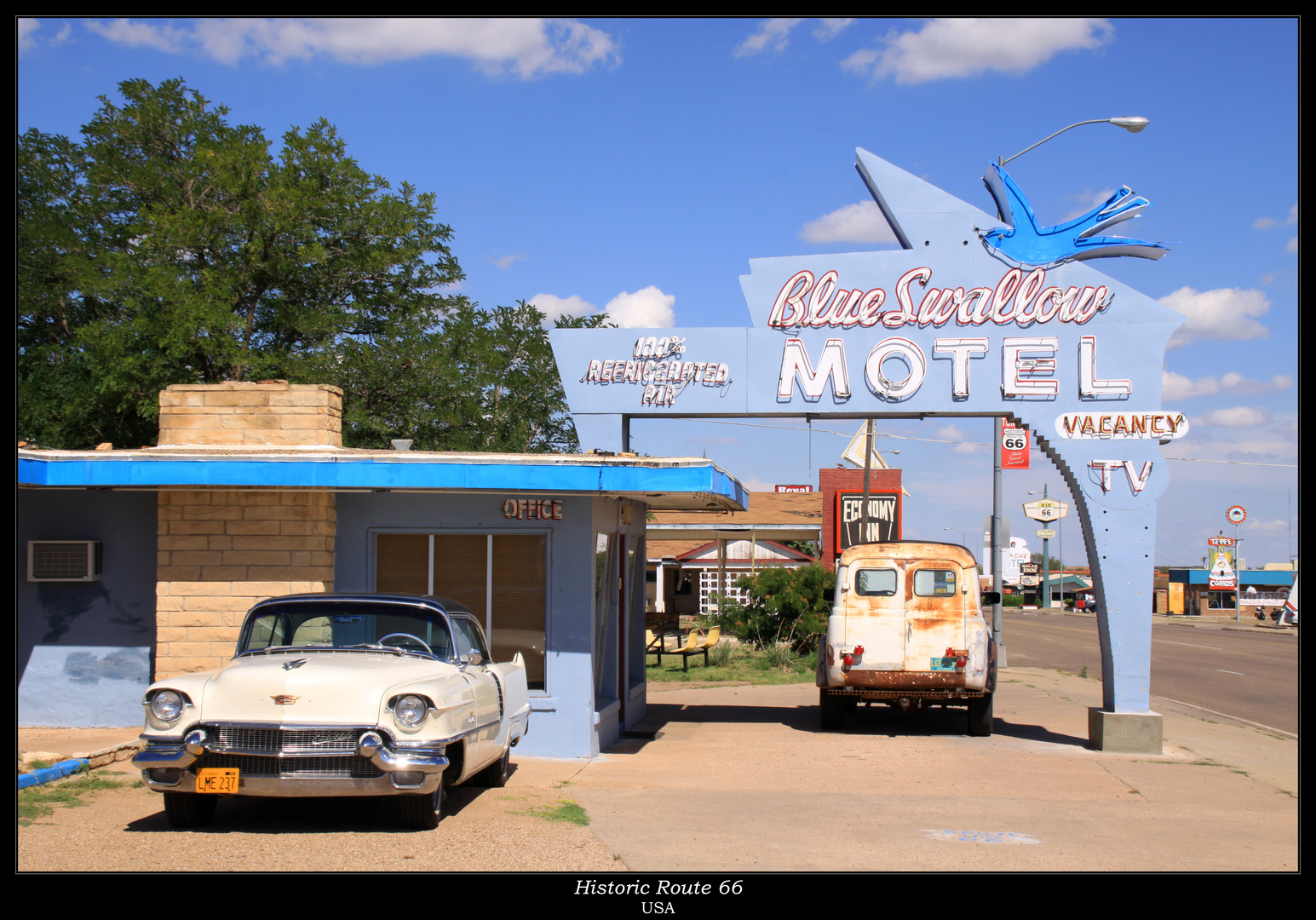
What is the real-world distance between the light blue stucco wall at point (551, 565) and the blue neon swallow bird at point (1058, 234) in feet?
18.1

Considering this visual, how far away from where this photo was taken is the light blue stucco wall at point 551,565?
1128 centimetres

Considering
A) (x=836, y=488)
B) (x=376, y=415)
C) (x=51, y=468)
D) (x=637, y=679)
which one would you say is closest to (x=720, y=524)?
(x=376, y=415)

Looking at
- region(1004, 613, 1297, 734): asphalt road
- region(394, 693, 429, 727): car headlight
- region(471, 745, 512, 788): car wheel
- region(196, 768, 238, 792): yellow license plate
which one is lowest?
region(1004, 613, 1297, 734): asphalt road

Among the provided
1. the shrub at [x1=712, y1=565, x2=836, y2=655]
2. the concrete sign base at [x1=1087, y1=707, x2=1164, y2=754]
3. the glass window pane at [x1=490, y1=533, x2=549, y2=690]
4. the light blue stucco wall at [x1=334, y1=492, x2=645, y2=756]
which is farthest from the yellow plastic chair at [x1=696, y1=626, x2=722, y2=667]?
the glass window pane at [x1=490, y1=533, x2=549, y2=690]

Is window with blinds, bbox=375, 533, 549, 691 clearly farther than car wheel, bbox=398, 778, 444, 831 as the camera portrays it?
Yes

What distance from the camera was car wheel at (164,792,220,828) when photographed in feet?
23.3

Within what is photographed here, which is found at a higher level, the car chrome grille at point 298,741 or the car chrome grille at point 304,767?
the car chrome grille at point 298,741

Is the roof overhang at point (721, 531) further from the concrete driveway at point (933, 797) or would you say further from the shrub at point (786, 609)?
the concrete driveway at point (933, 797)

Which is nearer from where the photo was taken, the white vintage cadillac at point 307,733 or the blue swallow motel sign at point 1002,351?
the white vintage cadillac at point 307,733

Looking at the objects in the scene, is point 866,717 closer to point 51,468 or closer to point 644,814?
point 644,814

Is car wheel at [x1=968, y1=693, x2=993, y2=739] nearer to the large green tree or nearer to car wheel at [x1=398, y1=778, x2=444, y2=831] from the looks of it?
car wheel at [x1=398, y1=778, x2=444, y2=831]

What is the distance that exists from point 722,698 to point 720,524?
1401 cm

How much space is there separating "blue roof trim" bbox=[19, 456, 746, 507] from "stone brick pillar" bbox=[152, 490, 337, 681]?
0.75 m

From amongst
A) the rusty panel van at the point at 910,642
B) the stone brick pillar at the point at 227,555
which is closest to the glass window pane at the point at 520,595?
the stone brick pillar at the point at 227,555
